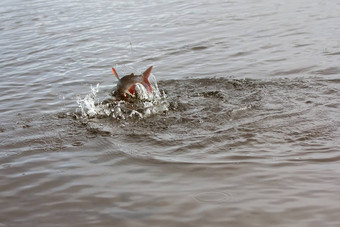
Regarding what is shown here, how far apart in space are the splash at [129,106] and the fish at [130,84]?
4.1 inches

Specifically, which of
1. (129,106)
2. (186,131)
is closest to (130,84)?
(129,106)

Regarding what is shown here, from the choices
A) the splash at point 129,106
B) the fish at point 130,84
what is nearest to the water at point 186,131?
the splash at point 129,106

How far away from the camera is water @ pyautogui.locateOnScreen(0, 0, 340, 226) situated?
3.91 meters

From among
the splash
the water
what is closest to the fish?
the splash

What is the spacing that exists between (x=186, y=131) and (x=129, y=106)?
57.2 inches

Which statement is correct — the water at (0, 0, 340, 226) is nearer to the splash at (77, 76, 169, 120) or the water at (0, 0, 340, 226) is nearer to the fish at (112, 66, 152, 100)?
the splash at (77, 76, 169, 120)

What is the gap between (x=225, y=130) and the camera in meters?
5.40

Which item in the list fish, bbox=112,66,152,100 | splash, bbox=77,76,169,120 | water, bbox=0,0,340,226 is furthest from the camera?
fish, bbox=112,66,152,100

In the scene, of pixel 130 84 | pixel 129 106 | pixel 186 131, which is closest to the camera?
pixel 186 131

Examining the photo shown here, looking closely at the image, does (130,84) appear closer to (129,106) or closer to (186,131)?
(129,106)

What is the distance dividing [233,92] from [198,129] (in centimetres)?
144

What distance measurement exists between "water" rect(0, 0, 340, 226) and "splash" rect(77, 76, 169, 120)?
98 millimetres

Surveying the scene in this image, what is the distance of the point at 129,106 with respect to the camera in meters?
6.71

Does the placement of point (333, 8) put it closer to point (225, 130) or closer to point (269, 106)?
point (269, 106)
